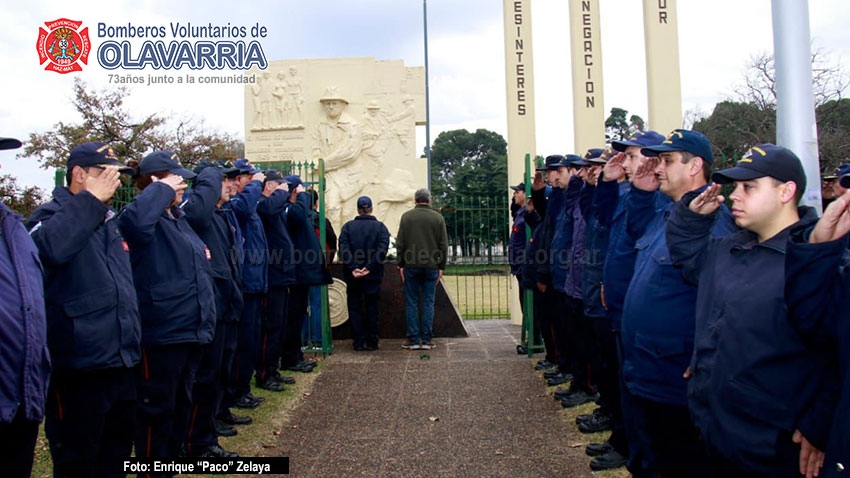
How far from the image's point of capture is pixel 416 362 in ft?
25.5

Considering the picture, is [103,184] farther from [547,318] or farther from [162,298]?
[547,318]

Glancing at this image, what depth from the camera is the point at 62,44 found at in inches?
440

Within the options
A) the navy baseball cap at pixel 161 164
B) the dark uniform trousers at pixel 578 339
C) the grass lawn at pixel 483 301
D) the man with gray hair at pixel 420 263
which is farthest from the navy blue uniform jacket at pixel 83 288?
the grass lawn at pixel 483 301

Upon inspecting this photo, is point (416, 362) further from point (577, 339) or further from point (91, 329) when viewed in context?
point (91, 329)

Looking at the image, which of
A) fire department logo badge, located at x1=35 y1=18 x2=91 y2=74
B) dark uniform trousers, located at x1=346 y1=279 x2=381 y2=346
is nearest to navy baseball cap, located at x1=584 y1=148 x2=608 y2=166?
dark uniform trousers, located at x1=346 y1=279 x2=381 y2=346

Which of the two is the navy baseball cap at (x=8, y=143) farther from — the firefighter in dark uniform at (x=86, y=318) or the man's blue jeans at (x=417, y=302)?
the man's blue jeans at (x=417, y=302)

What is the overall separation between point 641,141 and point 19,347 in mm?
3137

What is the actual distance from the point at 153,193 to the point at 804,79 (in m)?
3.20

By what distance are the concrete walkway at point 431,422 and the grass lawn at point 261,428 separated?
9 centimetres

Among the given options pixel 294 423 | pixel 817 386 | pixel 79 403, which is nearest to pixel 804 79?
pixel 817 386

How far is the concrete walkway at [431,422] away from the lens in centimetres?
439

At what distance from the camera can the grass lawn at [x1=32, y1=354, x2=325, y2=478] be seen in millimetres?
4638
